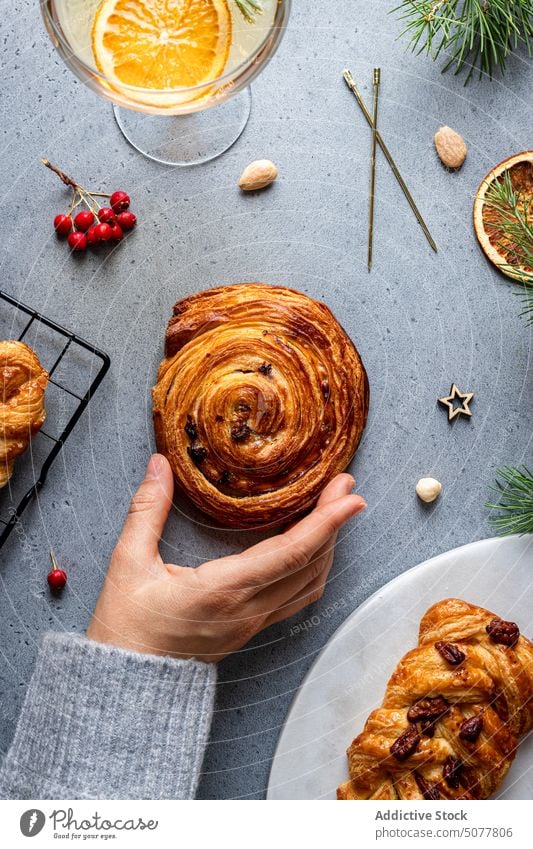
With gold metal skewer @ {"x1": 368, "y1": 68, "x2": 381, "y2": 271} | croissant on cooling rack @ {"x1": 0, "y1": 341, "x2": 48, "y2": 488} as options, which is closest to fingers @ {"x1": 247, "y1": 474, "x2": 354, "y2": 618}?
gold metal skewer @ {"x1": 368, "y1": 68, "x2": 381, "y2": 271}

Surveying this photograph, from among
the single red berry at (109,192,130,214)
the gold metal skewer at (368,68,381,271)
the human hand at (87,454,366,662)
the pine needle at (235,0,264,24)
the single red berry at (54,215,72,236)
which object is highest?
the pine needle at (235,0,264,24)

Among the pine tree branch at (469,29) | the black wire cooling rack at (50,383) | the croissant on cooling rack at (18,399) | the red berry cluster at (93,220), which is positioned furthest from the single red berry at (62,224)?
the pine tree branch at (469,29)

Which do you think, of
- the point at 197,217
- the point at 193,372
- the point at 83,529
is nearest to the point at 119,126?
the point at 197,217

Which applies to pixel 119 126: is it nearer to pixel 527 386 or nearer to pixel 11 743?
pixel 527 386

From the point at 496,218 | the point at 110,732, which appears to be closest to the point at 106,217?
the point at 496,218

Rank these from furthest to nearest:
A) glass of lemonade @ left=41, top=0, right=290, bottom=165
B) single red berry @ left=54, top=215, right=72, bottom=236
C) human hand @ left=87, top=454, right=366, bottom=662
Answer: single red berry @ left=54, top=215, right=72, bottom=236, human hand @ left=87, top=454, right=366, bottom=662, glass of lemonade @ left=41, top=0, right=290, bottom=165

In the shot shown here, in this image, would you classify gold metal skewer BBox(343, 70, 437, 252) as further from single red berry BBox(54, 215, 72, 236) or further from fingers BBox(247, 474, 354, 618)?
single red berry BBox(54, 215, 72, 236)

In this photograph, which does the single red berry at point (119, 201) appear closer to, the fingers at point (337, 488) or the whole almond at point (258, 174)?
the whole almond at point (258, 174)

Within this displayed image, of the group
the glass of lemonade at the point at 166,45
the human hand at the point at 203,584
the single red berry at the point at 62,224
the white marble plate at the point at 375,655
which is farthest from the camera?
the single red berry at the point at 62,224
